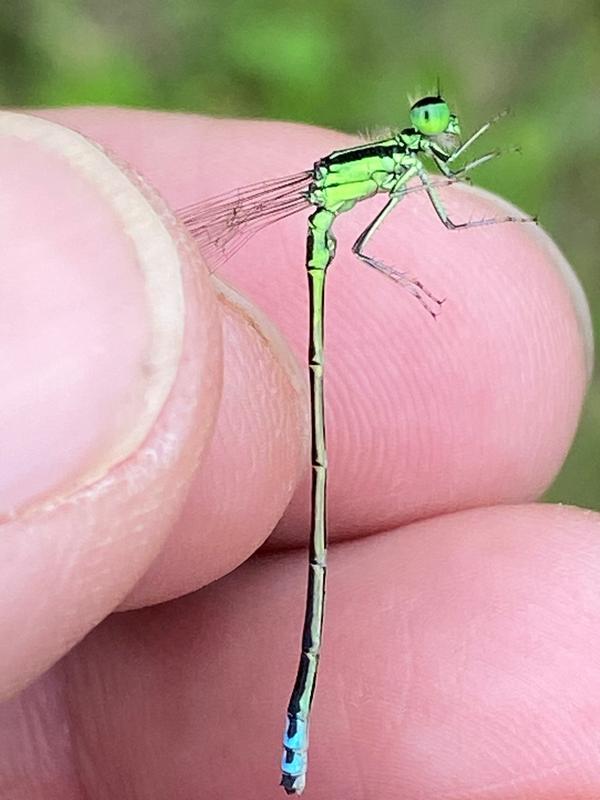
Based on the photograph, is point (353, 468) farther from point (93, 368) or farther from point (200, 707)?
point (93, 368)

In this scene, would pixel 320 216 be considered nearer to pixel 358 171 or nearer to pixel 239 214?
pixel 358 171

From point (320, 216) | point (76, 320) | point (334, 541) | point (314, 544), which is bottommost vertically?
point (314, 544)

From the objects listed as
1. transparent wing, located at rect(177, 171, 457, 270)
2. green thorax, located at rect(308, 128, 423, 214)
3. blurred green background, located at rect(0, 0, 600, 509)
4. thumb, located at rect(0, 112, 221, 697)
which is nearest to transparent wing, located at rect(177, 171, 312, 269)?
transparent wing, located at rect(177, 171, 457, 270)

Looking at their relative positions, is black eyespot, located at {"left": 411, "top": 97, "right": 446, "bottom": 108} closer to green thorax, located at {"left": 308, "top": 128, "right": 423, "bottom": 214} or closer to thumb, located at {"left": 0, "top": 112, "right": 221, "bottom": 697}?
green thorax, located at {"left": 308, "top": 128, "right": 423, "bottom": 214}

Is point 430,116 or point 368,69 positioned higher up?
point 368,69

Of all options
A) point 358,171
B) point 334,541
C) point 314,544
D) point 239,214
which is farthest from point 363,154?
point 334,541

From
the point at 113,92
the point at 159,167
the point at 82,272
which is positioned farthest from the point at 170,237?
the point at 113,92
